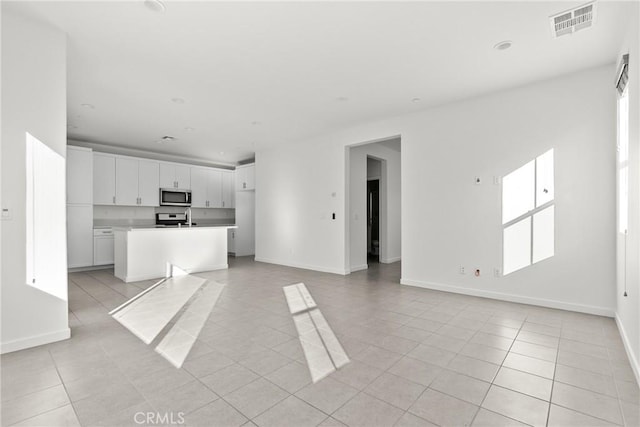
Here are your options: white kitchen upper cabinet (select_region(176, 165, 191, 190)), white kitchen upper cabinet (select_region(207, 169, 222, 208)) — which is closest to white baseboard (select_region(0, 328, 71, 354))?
white kitchen upper cabinet (select_region(176, 165, 191, 190))

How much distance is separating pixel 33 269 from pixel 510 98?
5593 millimetres

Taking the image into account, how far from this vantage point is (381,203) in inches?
300

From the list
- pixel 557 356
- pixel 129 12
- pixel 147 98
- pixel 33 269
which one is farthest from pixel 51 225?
pixel 557 356

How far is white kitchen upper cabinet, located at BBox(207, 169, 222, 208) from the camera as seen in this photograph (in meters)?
8.91

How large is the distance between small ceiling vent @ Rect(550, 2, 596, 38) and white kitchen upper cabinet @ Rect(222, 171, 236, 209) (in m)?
8.19

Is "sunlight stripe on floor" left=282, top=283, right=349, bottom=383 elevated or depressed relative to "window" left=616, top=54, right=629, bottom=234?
depressed

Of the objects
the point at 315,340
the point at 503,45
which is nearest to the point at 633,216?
the point at 503,45

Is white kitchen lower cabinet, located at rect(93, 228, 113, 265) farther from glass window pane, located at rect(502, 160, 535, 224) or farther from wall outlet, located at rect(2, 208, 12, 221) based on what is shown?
glass window pane, located at rect(502, 160, 535, 224)

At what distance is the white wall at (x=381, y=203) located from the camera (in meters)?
6.52

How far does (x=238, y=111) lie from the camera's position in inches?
199

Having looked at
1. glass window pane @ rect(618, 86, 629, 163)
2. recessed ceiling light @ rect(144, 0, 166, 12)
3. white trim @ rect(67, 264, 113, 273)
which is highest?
recessed ceiling light @ rect(144, 0, 166, 12)

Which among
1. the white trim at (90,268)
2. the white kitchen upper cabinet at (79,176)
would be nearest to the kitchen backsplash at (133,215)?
the white kitchen upper cabinet at (79,176)

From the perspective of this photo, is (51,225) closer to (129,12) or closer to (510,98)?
(129,12)

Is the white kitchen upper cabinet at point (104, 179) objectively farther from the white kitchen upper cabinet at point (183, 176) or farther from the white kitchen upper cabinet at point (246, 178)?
the white kitchen upper cabinet at point (246, 178)
